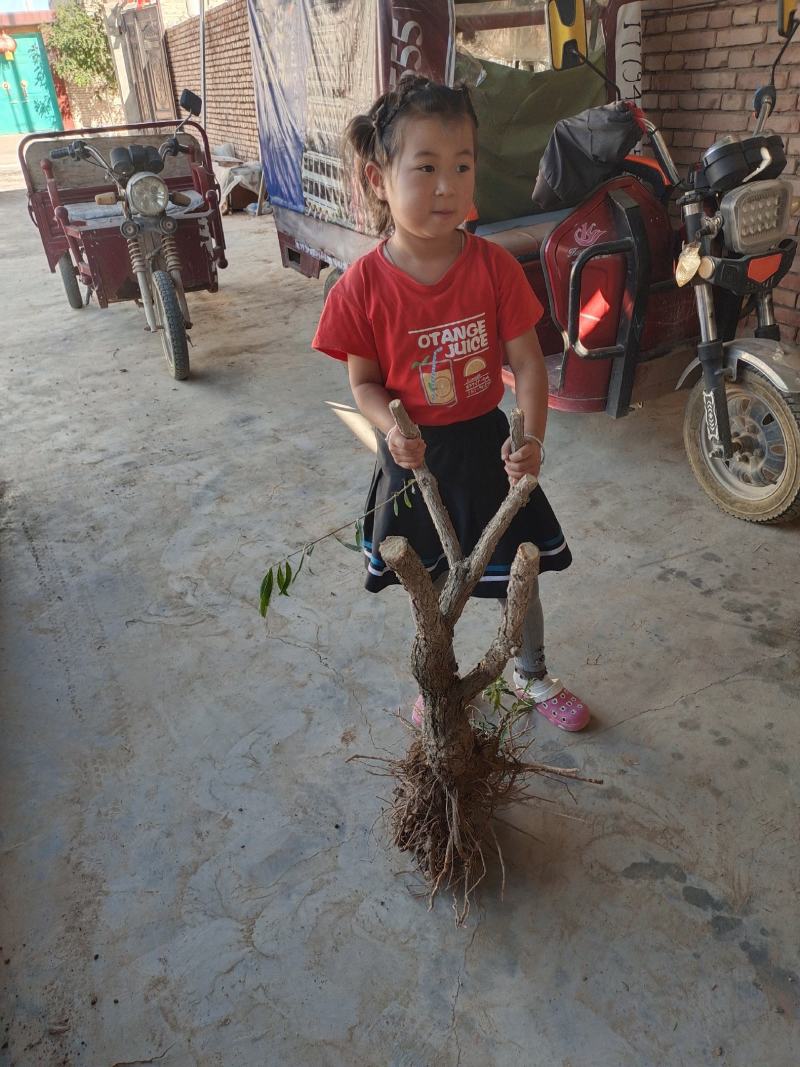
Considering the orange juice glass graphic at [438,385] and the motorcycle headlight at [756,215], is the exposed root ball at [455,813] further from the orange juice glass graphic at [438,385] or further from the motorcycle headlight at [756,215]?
the motorcycle headlight at [756,215]

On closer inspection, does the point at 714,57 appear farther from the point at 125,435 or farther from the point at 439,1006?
the point at 439,1006

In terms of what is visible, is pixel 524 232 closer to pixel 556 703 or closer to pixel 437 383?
pixel 437 383

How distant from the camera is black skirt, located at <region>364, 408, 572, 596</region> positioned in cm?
160

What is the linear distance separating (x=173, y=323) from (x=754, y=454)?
10.6 ft

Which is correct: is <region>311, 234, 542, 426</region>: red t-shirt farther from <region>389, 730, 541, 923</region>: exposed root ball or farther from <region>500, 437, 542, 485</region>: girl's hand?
<region>389, 730, 541, 923</region>: exposed root ball

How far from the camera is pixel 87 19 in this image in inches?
699

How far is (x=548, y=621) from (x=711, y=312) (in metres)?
1.21

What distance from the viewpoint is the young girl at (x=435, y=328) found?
1.37 metres

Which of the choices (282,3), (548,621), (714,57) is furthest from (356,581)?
(282,3)

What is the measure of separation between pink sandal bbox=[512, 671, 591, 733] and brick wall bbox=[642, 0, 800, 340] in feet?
8.24

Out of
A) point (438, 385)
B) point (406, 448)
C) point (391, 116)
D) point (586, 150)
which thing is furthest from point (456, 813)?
point (586, 150)

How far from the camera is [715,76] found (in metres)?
3.58

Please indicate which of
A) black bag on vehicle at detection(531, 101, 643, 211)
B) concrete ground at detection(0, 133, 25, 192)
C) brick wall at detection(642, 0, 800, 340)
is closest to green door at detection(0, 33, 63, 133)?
concrete ground at detection(0, 133, 25, 192)

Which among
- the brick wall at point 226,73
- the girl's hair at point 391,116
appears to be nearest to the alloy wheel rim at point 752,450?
the girl's hair at point 391,116
